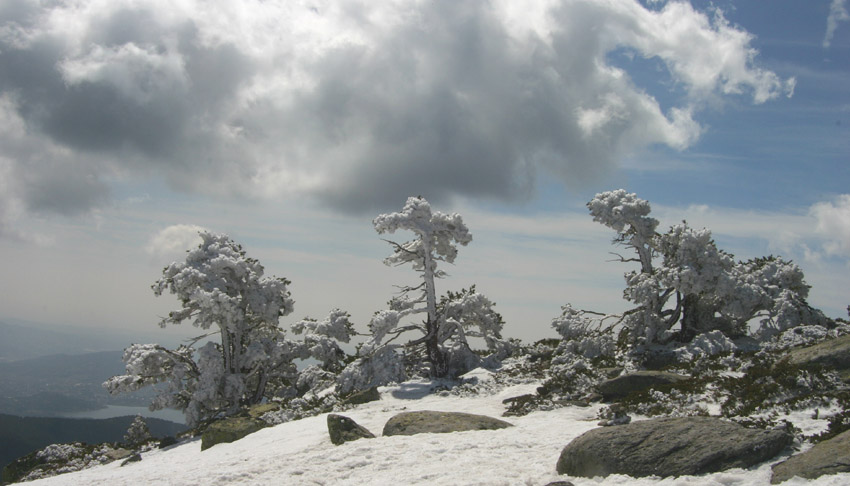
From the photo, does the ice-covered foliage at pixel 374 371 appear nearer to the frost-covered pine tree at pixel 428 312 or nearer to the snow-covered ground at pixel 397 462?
the frost-covered pine tree at pixel 428 312

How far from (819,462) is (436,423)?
8.50 m

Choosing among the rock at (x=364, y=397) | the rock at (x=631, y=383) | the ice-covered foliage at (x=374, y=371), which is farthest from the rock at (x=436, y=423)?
the ice-covered foliage at (x=374, y=371)

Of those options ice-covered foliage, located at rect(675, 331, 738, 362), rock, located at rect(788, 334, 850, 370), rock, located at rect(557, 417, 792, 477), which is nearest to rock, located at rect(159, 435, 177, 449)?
rock, located at rect(557, 417, 792, 477)

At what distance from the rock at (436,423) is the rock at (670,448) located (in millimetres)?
4066

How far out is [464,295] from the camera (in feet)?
94.3

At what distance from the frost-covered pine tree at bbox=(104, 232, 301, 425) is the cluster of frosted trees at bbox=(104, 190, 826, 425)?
51 mm

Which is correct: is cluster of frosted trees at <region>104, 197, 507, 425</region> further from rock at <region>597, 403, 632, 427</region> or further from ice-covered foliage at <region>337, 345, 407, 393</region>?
rock at <region>597, 403, 632, 427</region>

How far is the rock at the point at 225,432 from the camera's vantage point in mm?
17766

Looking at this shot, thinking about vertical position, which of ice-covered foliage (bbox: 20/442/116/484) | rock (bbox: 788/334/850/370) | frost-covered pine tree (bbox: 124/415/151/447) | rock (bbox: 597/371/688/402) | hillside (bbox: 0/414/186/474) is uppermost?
A: rock (bbox: 788/334/850/370)

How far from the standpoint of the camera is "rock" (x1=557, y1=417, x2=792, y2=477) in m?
9.52

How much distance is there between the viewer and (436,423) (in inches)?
576

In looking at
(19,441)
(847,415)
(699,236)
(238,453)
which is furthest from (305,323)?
(19,441)

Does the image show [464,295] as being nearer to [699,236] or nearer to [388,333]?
[388,333]

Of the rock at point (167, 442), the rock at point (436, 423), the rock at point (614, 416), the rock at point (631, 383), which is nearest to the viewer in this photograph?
the rock at point (614, 416)
